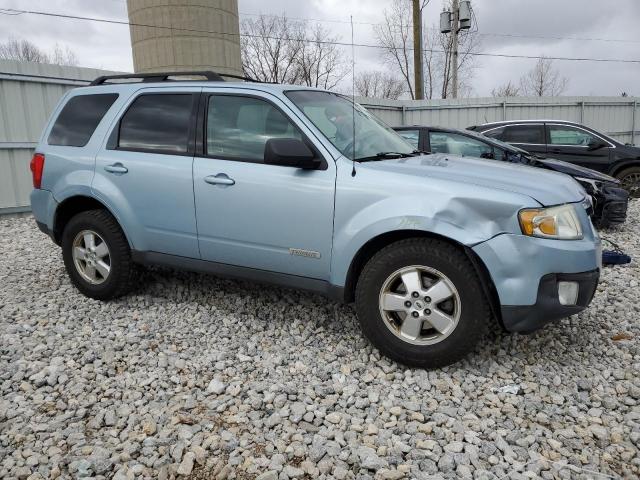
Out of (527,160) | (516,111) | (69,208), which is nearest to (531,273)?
(69,208)

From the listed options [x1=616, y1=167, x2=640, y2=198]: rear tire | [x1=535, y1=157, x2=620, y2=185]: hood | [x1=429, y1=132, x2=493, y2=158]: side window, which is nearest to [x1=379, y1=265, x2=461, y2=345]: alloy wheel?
[x1=429, y1=132, x2=493, y2=158]: side window

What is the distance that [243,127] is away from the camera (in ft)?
12.2

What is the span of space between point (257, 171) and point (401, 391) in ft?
5.62

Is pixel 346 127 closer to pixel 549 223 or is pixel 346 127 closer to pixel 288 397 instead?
pixel 549 223

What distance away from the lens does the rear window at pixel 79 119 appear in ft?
14.1

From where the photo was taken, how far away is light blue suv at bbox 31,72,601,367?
2932mm

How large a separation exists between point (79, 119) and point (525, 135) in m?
8.06

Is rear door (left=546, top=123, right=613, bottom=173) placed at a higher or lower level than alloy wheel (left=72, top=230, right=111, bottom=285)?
higher

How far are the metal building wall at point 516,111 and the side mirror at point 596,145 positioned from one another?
6827 mm

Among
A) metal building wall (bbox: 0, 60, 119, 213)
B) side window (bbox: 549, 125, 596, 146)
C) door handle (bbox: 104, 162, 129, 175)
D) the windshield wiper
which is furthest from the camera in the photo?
side window (bbox: 549, 125, 596, 146)

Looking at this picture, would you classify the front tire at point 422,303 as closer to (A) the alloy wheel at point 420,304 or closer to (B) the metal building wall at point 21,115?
(A) the alloy wheel at point 420,304

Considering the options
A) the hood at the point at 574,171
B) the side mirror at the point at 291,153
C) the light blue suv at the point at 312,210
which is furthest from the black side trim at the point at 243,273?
the hood at the point at 574,171

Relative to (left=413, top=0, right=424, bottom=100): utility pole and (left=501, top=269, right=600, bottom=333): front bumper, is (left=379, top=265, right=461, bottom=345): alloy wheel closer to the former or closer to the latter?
(left=501, top=269, right=600, bottom=333): front bumper

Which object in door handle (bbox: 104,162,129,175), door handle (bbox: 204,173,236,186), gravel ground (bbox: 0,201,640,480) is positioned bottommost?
gravel ground (bbox: 0,201,640,480)
